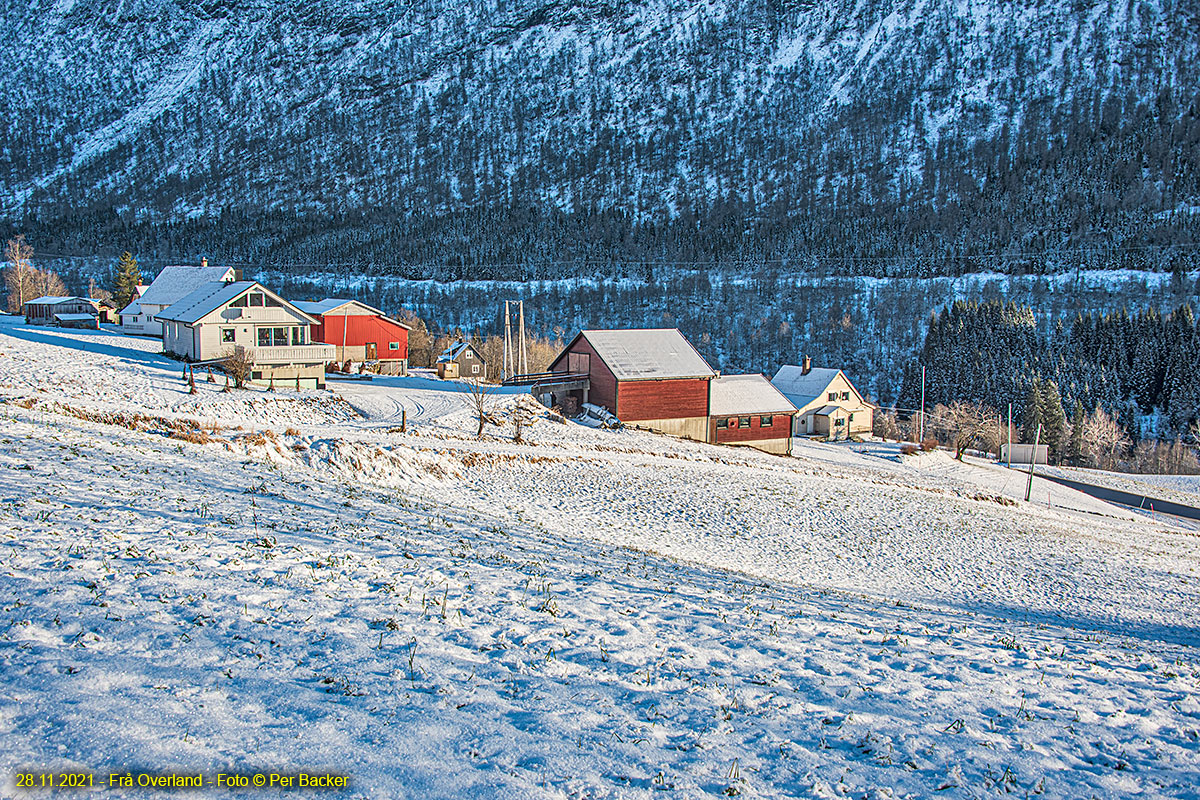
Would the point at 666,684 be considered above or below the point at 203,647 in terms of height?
below

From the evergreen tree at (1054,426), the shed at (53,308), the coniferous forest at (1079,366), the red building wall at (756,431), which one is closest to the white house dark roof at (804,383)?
the red building wall at (756,431)

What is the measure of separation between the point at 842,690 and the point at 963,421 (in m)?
68.9

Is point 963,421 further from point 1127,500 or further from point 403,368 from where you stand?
point 403,368

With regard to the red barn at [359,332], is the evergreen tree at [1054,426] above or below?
below

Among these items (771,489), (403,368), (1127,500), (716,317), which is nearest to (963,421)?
(1127,500)

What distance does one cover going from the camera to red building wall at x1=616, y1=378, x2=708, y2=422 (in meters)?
47.5

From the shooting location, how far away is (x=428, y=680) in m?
7.65

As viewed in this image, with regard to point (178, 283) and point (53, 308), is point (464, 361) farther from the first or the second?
point (53, 308)

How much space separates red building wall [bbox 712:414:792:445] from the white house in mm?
43999

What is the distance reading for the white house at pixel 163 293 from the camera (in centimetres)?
6141

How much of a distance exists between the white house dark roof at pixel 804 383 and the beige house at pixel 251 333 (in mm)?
47969

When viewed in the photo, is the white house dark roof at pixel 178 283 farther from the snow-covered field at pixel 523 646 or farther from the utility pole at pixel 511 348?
the snow-covered field at pixel 523 646

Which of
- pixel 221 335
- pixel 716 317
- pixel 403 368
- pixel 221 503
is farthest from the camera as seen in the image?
pixel 716 317

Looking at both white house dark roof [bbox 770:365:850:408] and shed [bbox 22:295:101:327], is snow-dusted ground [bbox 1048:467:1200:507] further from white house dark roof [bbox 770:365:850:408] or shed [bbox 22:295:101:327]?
shed [bbox 22:295:101:327]
